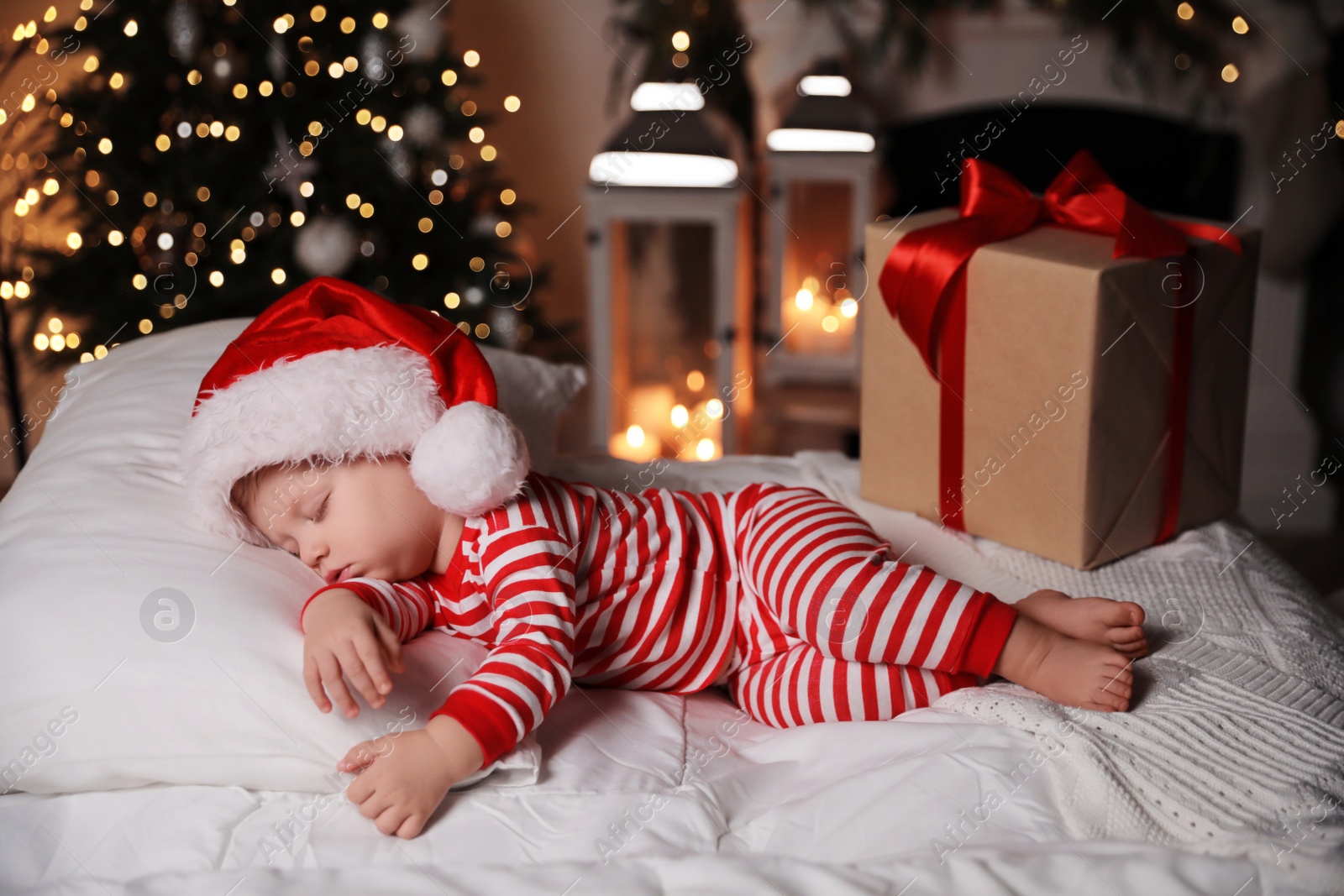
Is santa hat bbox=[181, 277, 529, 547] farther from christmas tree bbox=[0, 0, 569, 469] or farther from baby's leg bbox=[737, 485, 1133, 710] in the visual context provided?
christmas tree bbox=[0, 0, 569, 469]

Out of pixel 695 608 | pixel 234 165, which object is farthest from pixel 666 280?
pixel 695 608

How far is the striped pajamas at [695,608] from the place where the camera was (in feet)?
3.20

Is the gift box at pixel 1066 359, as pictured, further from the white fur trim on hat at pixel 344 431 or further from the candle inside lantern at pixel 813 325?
the candle inside lantern at pixel 813 325

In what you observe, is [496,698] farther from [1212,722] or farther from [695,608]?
[1212,722]

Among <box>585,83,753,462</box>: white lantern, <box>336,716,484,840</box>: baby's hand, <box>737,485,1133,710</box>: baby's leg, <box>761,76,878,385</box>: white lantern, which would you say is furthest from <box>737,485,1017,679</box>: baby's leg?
<box>761,76,878,385</box>: white lantern

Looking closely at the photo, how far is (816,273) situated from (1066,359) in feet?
4.97

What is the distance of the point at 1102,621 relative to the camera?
3.21 feet

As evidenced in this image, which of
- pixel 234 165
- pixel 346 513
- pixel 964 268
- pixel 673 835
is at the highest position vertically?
pixel 234 165

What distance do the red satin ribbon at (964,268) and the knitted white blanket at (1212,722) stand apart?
147 millimetres

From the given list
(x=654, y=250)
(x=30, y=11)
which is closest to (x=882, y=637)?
(x=654, y=250)

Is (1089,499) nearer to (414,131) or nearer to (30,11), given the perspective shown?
(414,131)

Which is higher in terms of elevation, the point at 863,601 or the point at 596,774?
the point at 863,601

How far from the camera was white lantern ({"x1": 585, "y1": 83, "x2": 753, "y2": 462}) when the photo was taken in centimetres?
224

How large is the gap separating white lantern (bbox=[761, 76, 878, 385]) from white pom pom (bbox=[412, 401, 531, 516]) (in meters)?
1.66
